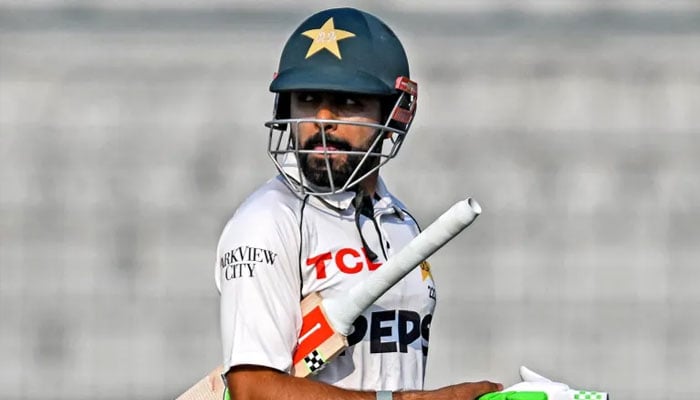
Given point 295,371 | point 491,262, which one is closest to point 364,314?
point 295,371

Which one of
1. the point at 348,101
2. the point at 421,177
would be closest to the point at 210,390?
the point at 348,101

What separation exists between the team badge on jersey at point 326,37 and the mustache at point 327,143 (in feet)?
0.53

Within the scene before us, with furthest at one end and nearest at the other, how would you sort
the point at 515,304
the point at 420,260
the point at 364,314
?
the point at 515,304
the point at 364,314
the point at 420,260

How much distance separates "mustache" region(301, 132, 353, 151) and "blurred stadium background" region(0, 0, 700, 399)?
83.5 inches

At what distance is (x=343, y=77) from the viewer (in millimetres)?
3229

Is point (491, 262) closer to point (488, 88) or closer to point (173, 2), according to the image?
point (488, 88)

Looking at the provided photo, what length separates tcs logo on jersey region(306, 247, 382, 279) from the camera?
10.3 feet

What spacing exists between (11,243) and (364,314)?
2554mm

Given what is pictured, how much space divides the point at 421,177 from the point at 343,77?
85.1 inches

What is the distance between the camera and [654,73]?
5484 mm

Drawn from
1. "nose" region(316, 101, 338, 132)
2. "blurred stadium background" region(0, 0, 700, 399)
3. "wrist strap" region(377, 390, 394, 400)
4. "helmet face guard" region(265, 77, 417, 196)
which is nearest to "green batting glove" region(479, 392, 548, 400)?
"wrist strap" region(377, 390, 394, 400)

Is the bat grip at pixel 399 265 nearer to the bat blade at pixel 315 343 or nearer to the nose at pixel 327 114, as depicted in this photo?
the bat blade at pixel 315 343

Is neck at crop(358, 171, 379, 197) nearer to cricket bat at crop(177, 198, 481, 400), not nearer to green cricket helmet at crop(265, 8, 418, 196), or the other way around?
green cricket helmet at crop(265, 8, 418, 196)

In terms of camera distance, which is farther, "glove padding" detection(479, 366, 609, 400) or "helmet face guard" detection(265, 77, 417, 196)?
"helmet face guard" detection(265, 77, 417, 196)
